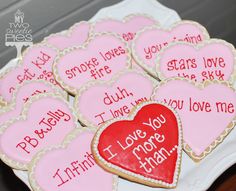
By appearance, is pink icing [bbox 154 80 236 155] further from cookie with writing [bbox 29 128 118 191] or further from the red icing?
cookie with writing [bbox 29 128 118 191]

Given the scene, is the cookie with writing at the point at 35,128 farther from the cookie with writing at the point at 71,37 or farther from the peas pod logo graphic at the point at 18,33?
the peas pod logo graphic at the point at 18,33

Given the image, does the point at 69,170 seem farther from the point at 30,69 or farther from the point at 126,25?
the point at 126,25

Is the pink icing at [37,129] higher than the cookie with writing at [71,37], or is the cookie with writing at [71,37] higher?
the cookie with writing at [71,37]

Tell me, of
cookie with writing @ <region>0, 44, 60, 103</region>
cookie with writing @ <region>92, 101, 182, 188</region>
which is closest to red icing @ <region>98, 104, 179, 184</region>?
cookie with writing @ <region>92, 101, 182, 188</region>

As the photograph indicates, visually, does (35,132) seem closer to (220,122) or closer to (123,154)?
(123,154)

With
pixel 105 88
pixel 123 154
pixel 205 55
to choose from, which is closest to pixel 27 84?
pixel 105 88

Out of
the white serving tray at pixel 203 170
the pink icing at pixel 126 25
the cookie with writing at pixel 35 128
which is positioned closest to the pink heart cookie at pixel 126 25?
the pink icing at pixel 126 25

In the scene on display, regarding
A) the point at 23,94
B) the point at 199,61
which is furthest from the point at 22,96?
the point at 199,61

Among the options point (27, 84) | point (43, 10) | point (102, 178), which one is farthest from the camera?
point (43, 10)
